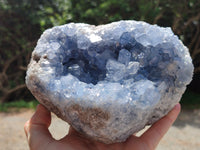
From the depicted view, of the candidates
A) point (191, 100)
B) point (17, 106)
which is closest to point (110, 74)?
point (17, 106)

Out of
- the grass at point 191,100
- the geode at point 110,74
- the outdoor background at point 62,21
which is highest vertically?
the geode at point 110,74

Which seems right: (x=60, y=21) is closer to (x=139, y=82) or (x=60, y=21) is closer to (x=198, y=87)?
(x=139, y=82)

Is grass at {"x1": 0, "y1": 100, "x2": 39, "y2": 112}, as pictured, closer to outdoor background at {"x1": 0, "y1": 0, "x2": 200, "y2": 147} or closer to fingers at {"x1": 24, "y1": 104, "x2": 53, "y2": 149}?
outdoor background at {"x1": 0, "y1": 0, "x2": 200, "y2": 147}

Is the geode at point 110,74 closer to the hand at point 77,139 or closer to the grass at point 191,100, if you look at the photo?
the hand at point 77,139

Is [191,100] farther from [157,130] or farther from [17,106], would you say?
[17,106]

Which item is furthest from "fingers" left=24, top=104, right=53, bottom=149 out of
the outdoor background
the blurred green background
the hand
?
the blurred green background

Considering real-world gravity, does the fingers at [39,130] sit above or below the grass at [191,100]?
above

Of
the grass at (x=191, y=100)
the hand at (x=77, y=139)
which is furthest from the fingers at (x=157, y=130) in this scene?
the grass at (x=191, y=100)

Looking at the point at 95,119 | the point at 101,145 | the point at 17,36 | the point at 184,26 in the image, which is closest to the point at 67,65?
the point at 95,119
